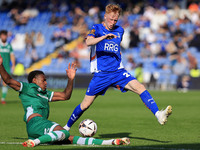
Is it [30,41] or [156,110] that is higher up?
[30,41]

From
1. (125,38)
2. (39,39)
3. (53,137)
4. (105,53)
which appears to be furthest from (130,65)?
(53,137)

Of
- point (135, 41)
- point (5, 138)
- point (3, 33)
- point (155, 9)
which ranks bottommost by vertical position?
point (5, 138)

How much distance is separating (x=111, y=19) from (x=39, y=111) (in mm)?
2113

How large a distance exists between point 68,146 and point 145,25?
23.3m

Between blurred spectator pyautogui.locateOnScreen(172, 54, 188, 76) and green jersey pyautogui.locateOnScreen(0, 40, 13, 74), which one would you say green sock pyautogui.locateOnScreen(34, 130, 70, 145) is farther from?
blurred spectator pyautogui.locateOnScreen(172, 54, 188, 76)

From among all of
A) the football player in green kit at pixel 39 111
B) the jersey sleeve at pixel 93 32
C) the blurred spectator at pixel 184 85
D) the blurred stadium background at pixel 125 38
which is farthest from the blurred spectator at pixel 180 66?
the football player in green kit at pixel 39 111

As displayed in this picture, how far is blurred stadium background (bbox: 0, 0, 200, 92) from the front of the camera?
26250 mm

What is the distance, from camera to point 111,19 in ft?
25.0

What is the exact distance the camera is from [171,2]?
3000cm

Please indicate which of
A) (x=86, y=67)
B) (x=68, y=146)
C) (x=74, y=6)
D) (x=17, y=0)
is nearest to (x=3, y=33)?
(x=68, y=146)

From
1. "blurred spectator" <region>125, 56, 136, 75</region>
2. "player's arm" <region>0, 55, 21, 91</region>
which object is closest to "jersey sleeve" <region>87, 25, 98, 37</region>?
"player's arm" <region>0, 55, 21, 91</region>

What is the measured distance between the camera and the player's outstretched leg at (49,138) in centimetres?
579

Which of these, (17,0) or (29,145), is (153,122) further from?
(17,0)

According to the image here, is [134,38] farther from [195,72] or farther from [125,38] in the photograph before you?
[195,72]
